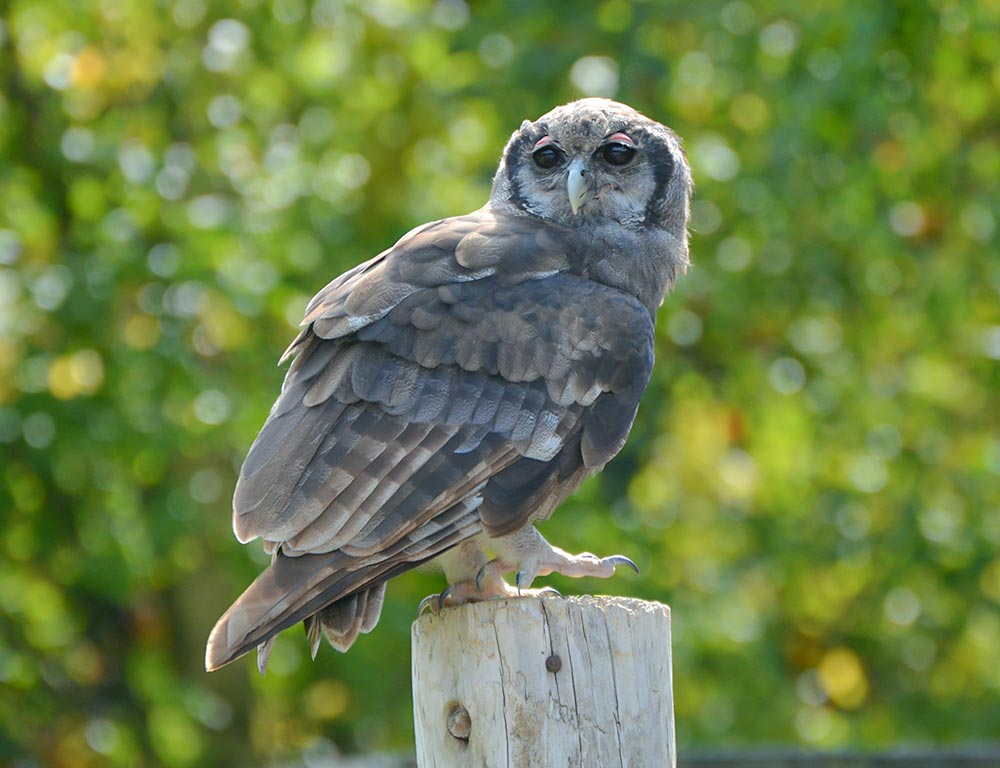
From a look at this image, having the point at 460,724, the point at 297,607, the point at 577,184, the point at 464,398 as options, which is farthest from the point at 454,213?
the point at 460,724

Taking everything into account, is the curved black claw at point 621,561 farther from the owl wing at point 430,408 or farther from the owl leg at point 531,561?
the owl wing at point 430,408

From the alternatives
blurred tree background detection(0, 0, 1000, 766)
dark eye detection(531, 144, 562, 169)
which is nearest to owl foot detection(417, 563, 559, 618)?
dark eye detection(531, 144, 562, 169)

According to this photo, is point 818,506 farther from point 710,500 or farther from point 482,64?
point 482,64

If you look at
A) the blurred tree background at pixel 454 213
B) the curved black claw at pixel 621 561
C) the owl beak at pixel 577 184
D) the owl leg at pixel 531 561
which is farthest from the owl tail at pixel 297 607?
the blurred tree background at pixel 454 213

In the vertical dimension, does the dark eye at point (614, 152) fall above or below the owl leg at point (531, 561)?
above

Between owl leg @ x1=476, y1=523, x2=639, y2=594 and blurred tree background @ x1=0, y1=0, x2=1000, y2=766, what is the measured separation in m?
2.96

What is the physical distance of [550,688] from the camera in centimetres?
286

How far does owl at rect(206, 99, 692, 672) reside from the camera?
3.18m

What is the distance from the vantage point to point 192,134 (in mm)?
7719

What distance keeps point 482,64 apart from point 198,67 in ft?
4.81

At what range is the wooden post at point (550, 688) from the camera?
2836mm

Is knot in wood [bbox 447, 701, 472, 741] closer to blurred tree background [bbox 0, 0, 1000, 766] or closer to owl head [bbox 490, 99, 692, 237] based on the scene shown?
owl head [bbox 490, 99, 692, 237]

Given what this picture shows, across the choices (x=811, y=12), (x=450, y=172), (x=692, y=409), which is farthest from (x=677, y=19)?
(x=692, y=409)

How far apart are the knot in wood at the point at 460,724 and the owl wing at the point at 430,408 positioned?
0.39m
